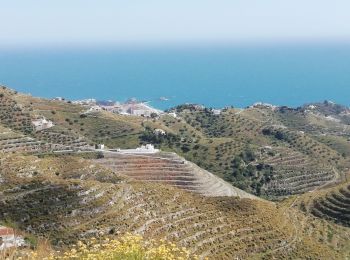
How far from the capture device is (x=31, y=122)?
98.2m

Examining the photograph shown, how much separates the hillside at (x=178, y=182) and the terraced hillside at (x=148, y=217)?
0.29 feet

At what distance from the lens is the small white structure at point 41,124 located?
320 feet

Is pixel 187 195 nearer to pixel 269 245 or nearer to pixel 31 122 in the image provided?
pixel 269 245

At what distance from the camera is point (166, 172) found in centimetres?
7700

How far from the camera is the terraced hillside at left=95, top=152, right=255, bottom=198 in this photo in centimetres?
7481

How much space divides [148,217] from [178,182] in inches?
1135

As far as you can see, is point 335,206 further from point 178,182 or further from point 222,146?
point 222,146

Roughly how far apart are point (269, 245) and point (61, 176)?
70.7 ft

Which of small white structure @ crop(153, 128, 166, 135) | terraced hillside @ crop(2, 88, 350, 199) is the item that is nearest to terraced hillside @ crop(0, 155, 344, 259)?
terraced hillside @ crop(2, 88, 350, 199)

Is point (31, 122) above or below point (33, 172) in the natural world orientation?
below

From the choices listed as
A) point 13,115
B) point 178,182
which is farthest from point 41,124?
point 178,182

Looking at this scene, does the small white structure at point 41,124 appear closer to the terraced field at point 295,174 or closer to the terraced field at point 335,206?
the terraced field at point 295,174

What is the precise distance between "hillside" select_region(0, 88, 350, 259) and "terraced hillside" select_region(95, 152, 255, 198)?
0.48 ft

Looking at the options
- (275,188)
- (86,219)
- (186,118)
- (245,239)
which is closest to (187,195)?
(245,239)
